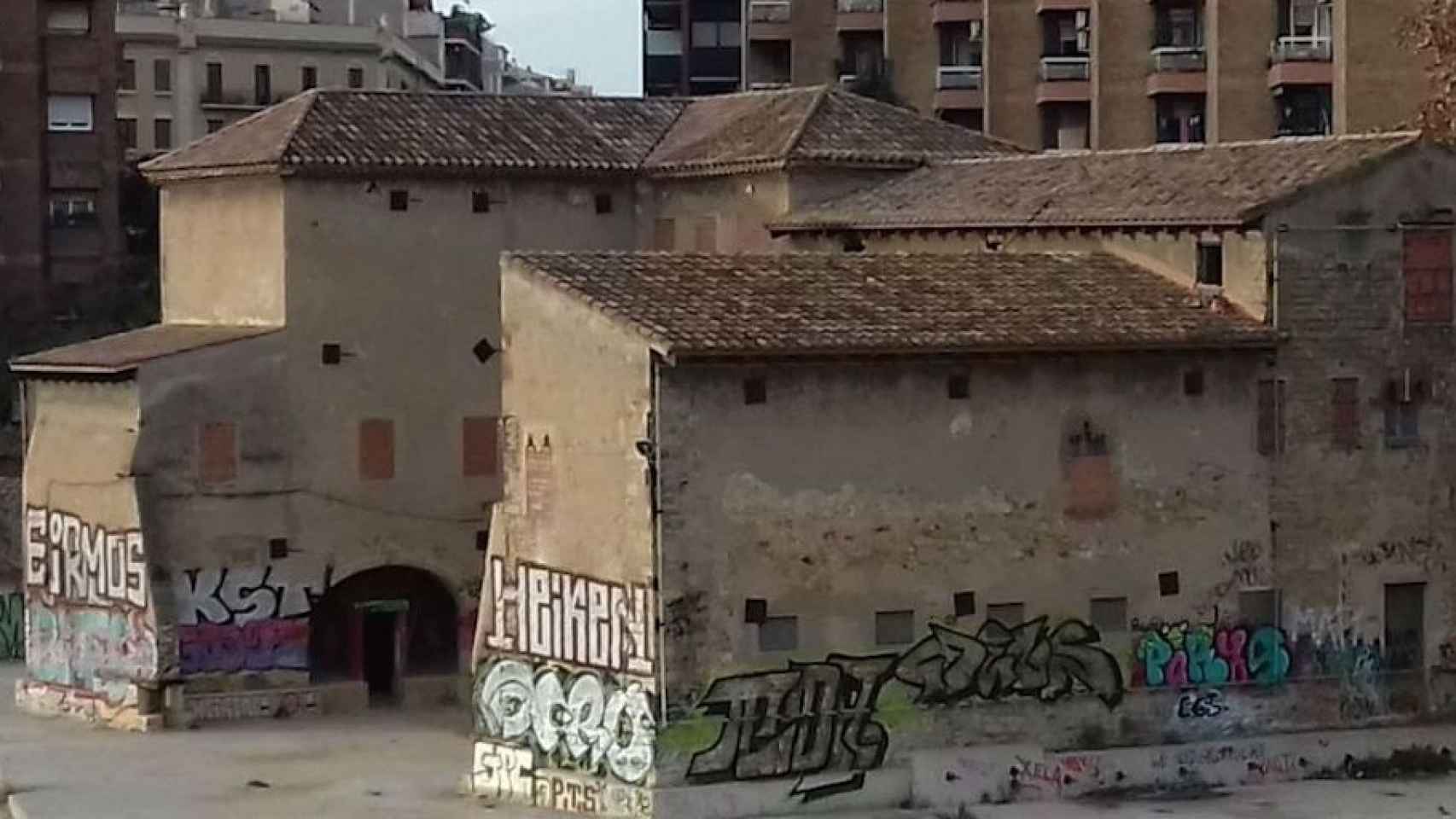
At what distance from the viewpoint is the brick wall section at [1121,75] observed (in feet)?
205

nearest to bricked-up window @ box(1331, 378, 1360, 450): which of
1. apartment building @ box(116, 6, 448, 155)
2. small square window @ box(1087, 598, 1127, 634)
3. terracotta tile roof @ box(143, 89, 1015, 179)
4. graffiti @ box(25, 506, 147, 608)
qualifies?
small square window @ box(1087, 598, 1127, 634)

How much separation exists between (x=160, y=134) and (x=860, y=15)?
820 inches

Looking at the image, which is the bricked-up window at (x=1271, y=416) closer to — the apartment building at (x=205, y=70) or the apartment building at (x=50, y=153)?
the apartment building at (x=50, y=153)

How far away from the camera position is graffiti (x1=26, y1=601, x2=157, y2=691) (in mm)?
42031

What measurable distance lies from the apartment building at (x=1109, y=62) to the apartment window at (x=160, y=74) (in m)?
16.5

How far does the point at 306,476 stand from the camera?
4234 cm

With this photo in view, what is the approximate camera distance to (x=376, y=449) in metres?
42.8

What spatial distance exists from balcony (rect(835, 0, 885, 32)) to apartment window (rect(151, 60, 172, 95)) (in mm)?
19865

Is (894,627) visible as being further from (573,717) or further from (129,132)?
(129,132)

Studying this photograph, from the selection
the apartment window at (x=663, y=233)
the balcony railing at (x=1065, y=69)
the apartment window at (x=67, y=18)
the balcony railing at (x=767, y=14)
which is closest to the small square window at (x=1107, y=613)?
the apartment window at (x=663, y=233)

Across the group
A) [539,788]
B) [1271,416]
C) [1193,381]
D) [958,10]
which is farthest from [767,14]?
[539,788]

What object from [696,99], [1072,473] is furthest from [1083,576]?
[696,99]

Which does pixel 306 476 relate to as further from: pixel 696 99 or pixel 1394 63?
pixel 1394 63

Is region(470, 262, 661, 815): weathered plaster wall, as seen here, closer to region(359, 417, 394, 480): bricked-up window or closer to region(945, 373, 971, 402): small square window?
region(945, 373, 971, 402): small square window
